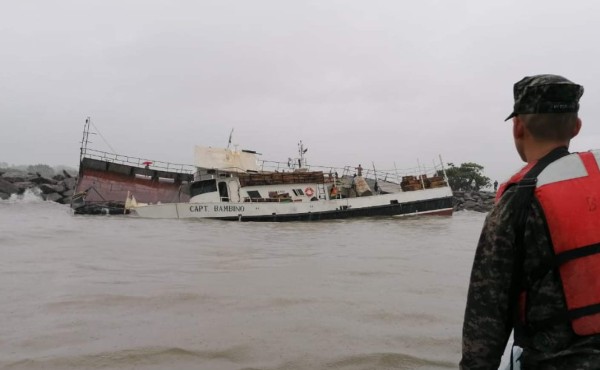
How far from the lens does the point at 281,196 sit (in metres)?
23.2

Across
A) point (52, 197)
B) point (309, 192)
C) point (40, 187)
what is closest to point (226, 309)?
point (309, 192)

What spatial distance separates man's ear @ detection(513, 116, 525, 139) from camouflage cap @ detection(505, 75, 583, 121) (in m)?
0.06

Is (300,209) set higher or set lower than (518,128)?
lower

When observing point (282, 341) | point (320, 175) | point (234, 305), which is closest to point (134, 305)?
point (234, 305)

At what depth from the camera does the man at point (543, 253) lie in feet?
4.90

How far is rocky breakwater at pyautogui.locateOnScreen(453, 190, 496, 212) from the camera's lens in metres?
38.1

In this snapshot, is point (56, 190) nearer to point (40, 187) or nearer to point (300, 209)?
point (40, 187)

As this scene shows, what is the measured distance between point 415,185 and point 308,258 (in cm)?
1639

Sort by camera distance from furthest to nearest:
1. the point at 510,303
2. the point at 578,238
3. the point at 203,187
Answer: the point at 203,187
the point at 510,303
the point at 578,238

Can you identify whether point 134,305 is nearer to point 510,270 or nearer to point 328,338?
point 328,338

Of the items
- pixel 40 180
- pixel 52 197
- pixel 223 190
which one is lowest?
pixel 223 190

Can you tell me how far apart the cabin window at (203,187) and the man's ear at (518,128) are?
22.1m

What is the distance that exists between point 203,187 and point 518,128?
22.6 meters

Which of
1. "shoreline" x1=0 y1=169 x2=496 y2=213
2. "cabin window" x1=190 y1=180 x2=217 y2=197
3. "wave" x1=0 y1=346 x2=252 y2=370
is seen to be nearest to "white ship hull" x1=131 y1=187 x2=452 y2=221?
"cabin window" x1=190 y1=180 x2=217 y2=197
